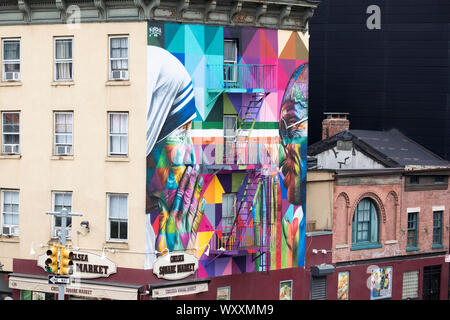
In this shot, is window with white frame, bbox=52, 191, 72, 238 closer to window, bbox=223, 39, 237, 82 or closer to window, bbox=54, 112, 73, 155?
window, bbox=54, 112, 73, 155

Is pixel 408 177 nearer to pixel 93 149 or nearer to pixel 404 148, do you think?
pixel 404 148

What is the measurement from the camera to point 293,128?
38.0m

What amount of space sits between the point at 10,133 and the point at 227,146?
9.30 metres

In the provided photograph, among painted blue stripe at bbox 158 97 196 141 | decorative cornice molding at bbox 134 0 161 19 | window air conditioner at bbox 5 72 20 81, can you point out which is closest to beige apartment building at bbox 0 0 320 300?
decorative cornice molding at bbox 134 0 161 19

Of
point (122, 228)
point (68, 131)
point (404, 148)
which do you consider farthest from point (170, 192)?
point (404, 148)

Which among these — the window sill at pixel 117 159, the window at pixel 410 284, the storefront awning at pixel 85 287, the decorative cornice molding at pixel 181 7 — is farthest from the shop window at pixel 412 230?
the decorative cornice molding at pixel 181 7

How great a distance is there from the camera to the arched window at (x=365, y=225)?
4206cm

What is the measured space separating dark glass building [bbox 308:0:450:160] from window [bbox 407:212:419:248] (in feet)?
23.4

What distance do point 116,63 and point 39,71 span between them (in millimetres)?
3585

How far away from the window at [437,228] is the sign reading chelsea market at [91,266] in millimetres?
20142

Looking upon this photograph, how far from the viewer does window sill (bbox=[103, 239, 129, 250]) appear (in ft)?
112

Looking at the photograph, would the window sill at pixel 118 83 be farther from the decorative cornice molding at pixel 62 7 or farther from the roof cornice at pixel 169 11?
the decorative cornice molding at pixel 62 7

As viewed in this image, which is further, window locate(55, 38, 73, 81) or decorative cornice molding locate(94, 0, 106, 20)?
window locate(55, 38, 73, 81)
